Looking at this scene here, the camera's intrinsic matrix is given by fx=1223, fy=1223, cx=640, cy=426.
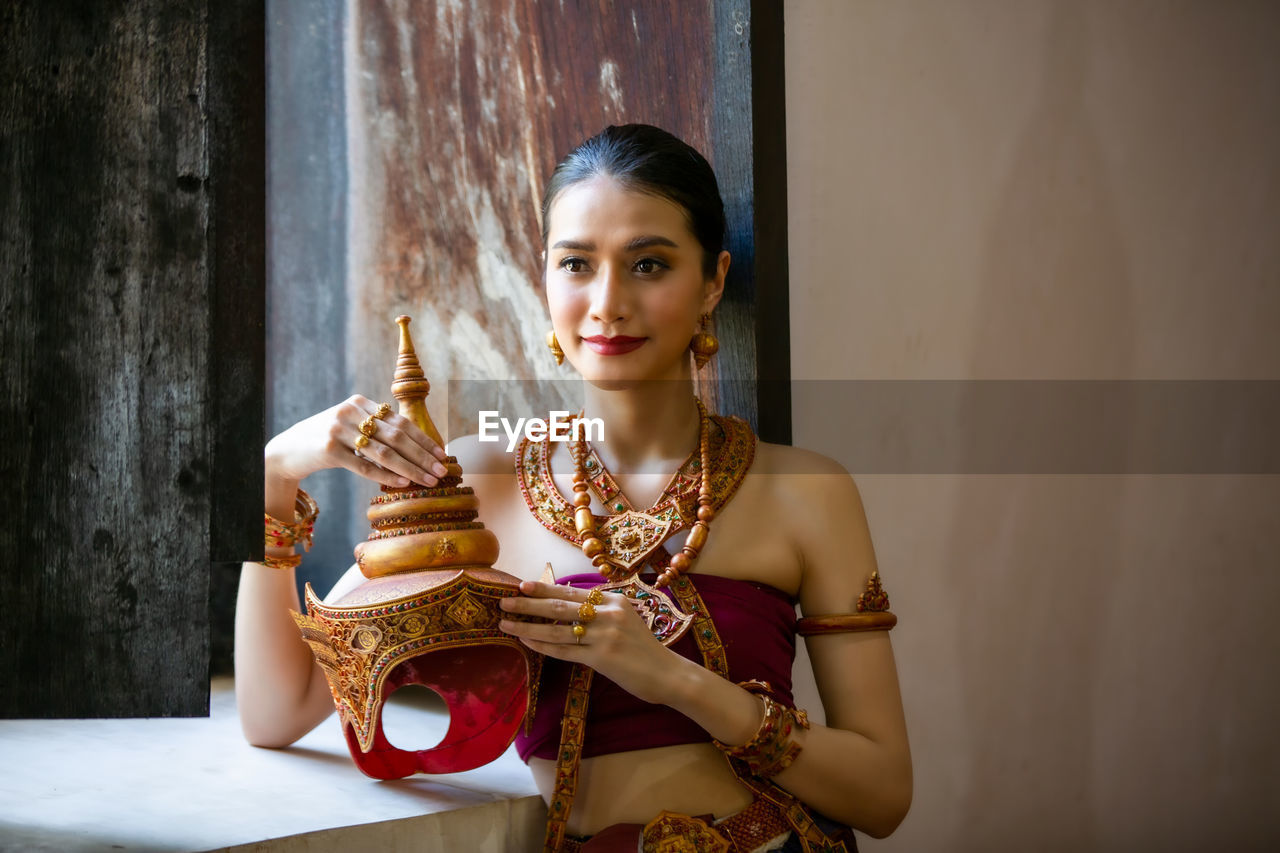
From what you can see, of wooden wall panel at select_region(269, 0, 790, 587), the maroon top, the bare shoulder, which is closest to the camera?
the maroon top

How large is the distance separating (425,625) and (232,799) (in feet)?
1.78

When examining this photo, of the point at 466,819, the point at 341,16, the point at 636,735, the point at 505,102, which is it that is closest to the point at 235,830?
the point at 466,819

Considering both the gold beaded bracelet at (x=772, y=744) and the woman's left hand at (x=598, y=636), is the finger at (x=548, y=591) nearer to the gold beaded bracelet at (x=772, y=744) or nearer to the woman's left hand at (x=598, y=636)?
the woman's left hand at (x=598, y=636)

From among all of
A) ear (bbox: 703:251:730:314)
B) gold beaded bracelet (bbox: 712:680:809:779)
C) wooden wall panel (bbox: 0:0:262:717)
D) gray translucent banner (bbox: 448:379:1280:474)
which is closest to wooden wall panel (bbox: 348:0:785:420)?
gray translucent banner (bbox: 448:379:1280:474)

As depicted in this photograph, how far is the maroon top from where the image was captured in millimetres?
1904

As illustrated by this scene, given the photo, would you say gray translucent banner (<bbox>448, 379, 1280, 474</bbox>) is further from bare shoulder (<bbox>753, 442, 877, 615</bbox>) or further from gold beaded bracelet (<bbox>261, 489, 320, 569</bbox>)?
gold beaded bracelet (<bbox>261, 489, 320, 569</bbox>)

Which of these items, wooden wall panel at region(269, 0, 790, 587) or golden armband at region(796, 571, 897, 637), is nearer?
golden armband at region(796, 571, 897, 637)

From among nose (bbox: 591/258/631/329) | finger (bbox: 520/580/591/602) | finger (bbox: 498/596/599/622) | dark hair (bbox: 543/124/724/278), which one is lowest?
finger (bbox: 498/596/599/622)

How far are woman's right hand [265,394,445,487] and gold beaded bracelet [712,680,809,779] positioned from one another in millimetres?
599

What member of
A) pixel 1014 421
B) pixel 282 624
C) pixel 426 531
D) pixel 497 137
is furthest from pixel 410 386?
pixel 1014 421

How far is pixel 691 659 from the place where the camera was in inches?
75.4

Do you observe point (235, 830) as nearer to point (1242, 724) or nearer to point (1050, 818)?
point (1050, 818)

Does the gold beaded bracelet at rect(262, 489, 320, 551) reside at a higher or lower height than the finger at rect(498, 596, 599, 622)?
higher

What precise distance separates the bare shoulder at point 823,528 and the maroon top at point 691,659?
79 mm
